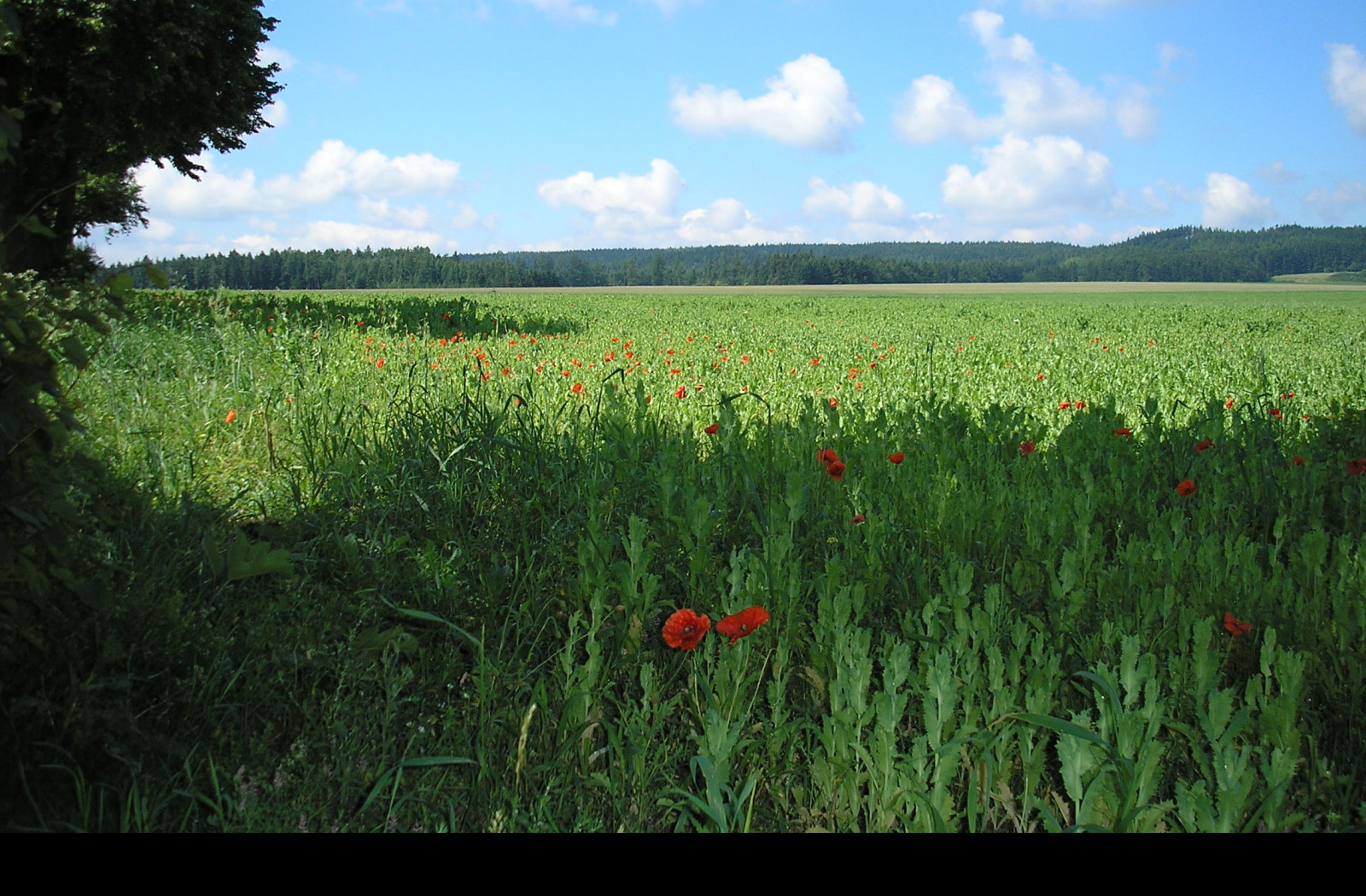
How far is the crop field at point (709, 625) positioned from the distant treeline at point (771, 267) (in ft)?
290

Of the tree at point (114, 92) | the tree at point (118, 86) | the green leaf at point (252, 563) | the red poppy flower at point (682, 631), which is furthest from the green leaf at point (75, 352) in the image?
the tree at point (118, 86)

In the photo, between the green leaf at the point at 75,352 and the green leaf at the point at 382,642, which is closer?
the green leaf at the point at 75,352

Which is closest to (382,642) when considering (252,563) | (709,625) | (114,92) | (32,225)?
(252,563)

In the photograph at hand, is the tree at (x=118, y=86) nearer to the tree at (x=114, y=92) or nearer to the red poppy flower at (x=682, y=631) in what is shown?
the tree at (x=114, y=92)

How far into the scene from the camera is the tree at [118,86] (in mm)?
16078

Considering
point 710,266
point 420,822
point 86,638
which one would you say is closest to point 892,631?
point 420,822

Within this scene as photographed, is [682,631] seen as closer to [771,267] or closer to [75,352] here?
[75,352]

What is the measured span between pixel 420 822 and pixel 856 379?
22.7 feet

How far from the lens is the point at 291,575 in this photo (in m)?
2.85

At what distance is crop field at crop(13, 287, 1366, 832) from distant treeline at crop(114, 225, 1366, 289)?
8840 cm

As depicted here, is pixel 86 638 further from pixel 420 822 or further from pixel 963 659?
pixel 963 659

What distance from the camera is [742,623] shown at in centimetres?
210

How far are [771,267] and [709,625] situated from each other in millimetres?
100621
